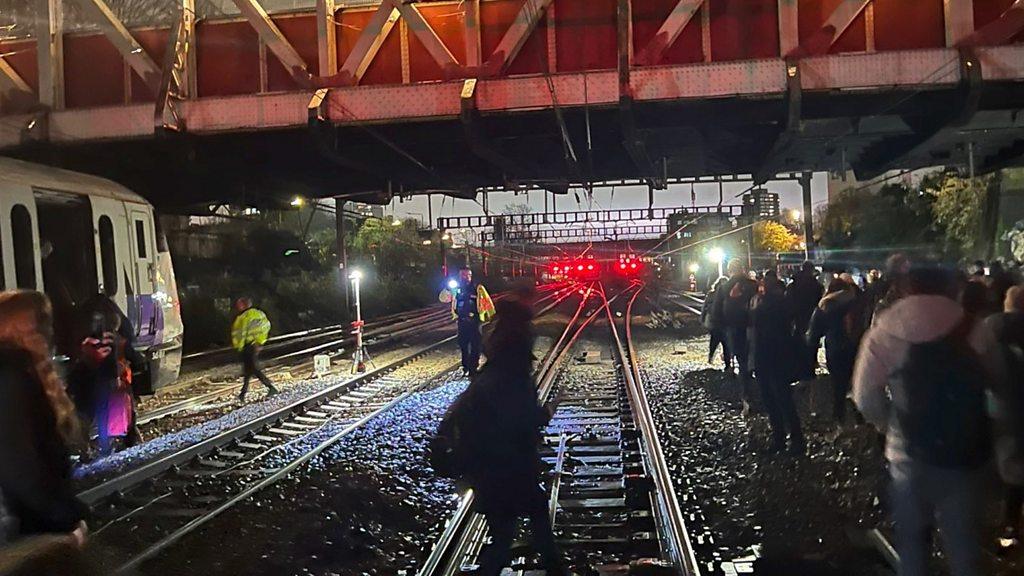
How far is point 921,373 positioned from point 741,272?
6.98 meters

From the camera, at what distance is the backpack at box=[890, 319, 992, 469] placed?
3.62 metres


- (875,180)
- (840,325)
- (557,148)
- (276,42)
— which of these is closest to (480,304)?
(557,148)

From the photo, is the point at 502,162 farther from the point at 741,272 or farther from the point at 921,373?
the point at 921,373

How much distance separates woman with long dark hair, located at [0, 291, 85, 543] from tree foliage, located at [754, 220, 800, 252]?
53.3 metres

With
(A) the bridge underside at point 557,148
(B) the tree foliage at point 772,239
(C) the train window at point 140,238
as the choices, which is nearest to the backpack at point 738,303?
(A) the bridge underside at point 557,148

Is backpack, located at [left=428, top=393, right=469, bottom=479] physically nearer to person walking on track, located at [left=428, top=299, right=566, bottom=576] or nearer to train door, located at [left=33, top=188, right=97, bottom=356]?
person walking on track, located at [left=428, top=299, right=566, bottom=576]

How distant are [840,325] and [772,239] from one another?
155ft

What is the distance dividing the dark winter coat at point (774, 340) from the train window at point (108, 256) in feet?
25.7

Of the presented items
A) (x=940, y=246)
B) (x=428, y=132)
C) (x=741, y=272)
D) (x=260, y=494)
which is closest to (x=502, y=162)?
(x=428, y=132)

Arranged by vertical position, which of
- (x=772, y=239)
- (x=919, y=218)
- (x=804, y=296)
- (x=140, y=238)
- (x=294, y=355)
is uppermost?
(x=772, y=239)

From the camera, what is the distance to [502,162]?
14.0 m

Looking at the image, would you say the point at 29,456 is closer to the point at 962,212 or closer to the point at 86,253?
the point at 86,253

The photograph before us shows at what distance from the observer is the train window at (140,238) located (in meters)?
11.7

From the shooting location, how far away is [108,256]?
10.8 m
